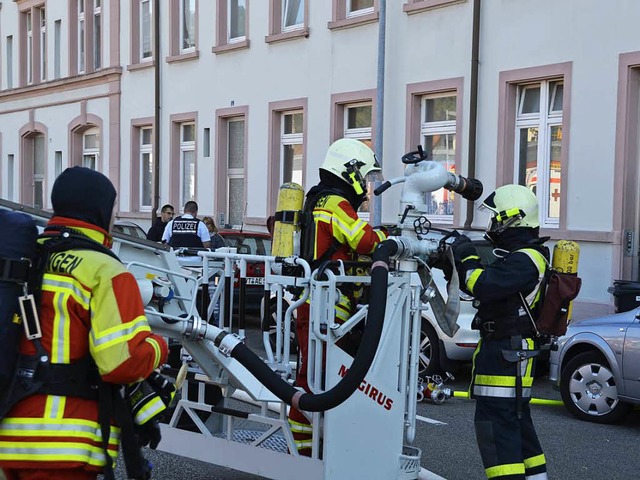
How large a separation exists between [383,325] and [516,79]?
9.95m

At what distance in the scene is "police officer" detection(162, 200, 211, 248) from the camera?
13.2 metres

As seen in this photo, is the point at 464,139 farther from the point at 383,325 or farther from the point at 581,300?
the point at 383,325

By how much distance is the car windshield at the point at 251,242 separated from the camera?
567 inches

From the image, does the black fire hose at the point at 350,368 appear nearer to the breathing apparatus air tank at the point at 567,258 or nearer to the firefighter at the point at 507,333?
the firefighter at the point at 507,333

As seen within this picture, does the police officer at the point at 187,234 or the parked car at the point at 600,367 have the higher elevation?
the police officer at the point at 187,234

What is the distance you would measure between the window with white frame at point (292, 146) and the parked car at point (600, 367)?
10.0 m

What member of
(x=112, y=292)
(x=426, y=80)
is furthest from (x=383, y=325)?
(x=426, y=80)

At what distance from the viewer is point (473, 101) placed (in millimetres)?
14422

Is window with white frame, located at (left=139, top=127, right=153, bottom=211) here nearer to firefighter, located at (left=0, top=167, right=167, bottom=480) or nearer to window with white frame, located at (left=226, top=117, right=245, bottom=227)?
window with white frame, located at (left=226, top=117, right=245, bottom=227)

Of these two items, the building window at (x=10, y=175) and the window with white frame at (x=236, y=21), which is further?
the building window at (x=10, y=175)

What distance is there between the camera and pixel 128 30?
74.8ft

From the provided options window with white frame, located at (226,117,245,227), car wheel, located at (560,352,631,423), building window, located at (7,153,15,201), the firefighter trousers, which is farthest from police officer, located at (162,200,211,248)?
building window, located at (7,153,15,201)

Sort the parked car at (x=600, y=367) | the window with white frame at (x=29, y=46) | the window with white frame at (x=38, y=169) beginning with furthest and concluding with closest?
the window with white frame at (x=38, y=169) → the window with white frame at (x=29, y=46) → the parked car at (x=600, y=367)

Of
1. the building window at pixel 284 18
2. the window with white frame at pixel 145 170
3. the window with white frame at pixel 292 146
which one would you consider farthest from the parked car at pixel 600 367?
the window with white frame at pixel 145 170
